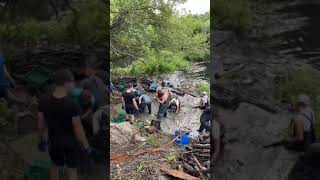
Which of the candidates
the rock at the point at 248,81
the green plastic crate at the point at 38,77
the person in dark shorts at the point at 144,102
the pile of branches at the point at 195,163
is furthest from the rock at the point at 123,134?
the rock at the point at 248,81

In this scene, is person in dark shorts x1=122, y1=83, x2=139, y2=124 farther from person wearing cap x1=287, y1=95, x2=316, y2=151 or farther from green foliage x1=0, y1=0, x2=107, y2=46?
person wearing cap x1=287, y1=95, x2=316, y2=151

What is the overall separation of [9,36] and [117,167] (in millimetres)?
5871

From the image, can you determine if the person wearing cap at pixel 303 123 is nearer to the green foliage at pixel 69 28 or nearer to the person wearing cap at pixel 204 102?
the green foliage at pixel 69 28

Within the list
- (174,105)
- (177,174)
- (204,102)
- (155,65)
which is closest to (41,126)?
(177,174)

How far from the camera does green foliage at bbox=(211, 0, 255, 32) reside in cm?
392

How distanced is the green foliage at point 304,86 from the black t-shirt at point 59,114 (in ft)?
6.50

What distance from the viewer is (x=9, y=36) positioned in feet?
13.2

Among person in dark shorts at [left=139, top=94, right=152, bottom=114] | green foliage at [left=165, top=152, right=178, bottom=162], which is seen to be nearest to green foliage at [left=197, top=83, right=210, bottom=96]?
person in dark shorts at [left=139, top=94, right=152, bottom=114]

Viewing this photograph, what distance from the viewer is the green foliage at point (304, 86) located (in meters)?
3.80

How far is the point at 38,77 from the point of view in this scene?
3.98m

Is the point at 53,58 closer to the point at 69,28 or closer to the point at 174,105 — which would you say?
the point at 69,28

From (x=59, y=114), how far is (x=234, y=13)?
191cm

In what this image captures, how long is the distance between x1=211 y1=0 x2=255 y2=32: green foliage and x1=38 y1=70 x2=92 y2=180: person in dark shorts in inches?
60.7

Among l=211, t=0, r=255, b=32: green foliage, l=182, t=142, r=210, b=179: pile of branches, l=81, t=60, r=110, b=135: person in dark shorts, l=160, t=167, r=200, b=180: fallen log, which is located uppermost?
l=211, t=0, r=255, b=32: green foliage
